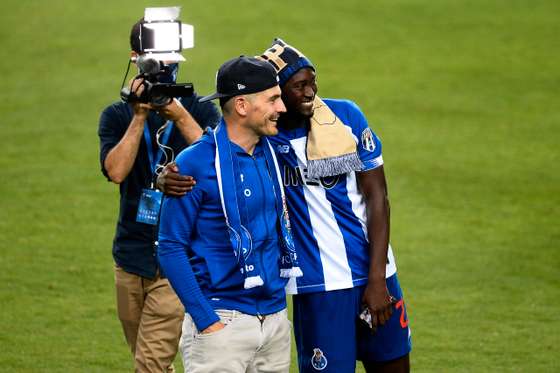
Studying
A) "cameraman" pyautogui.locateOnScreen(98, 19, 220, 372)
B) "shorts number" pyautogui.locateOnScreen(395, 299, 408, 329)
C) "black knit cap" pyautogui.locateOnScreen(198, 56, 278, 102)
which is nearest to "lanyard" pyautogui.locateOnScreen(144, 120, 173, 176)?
"cameraman" pyautogui.locateOnScreen(98, 19, 220, 372)

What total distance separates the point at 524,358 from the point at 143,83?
3.63 meters

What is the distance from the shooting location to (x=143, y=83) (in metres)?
5.42

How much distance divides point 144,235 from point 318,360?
4.28 feet

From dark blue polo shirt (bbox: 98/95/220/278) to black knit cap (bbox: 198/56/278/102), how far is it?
1.24 m

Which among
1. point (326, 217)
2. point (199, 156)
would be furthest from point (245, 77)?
point (326, 217)

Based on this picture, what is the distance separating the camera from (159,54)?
5492mm

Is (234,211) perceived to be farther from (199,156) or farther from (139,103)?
(139,103)

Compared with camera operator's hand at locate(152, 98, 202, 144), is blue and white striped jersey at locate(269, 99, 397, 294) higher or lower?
lower

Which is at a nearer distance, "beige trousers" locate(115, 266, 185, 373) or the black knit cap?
the black knit cap

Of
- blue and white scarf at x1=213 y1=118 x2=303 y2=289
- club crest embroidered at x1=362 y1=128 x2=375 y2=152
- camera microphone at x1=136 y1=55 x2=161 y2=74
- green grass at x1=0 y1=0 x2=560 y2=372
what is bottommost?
green grass at x1=0 y1=0 x2=560 y2=372

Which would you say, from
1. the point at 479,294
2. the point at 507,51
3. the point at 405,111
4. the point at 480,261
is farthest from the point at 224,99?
the point at 507,51

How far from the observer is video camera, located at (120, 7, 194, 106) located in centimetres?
537

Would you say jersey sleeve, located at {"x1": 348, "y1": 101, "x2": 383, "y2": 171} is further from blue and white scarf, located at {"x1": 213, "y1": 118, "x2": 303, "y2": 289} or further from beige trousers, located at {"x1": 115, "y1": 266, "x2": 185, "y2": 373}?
beige trousers, located at {"x1": 115, "y1": 266, "x2": 185, "y2": 373}

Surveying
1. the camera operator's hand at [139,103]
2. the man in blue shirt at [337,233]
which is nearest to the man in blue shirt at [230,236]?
the man in blue shirt at [337,233]
